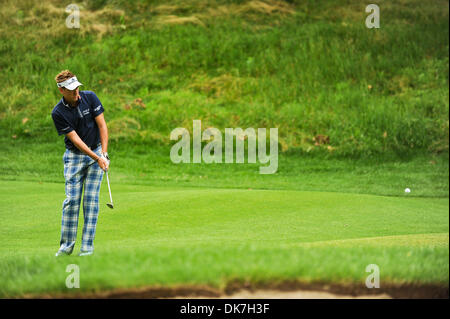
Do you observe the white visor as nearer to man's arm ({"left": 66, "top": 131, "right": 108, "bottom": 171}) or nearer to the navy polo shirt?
the navy polo shirt

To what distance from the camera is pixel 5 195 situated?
7477 mm

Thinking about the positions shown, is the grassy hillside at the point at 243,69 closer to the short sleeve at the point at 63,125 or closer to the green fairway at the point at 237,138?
the green fairway at the point at 237,138

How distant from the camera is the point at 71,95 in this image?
4801mm

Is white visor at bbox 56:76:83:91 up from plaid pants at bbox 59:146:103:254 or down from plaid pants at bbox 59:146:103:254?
up

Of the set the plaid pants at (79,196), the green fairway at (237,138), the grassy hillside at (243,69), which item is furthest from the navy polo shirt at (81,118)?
the grassy hillside at (243,69)

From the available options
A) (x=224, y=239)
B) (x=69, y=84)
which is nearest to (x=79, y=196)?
(x=69, y=84)

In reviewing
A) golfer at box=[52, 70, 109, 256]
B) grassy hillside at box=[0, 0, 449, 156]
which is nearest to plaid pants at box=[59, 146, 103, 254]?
golfer at box=[52, 70, 109, 256]

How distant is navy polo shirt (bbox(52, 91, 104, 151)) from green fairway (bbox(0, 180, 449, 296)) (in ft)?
3.23

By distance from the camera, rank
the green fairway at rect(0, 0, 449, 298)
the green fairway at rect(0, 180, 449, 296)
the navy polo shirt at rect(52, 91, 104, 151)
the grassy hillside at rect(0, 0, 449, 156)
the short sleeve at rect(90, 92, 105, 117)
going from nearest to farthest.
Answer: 1. the green fairway at rect(0, 180, 449, 296)
2. the green fairway at rect(0, 0, 449, 298)
3. the navy polo shirt at rect(52, 91, 104, 151)
4. the short sleeve at rect(90, 92, 105, 117)
5. the grassy hillside at rect(0, 0, 449, 156)

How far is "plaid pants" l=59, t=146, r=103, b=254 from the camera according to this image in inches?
192

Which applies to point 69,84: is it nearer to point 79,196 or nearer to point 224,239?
point 79,196

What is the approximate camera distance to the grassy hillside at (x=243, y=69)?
12.7 metres
